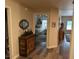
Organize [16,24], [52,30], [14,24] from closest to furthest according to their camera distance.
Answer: [14,24] < [16,24] < [52,30]

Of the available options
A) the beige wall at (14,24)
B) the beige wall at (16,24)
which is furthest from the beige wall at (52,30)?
the beige wall at (14,24)

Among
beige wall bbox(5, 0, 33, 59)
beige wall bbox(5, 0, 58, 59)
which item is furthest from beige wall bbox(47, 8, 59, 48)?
beige wall bbox(5, 0, 33, 59)

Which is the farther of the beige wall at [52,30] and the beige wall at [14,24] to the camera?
the beige wall at [52,30]

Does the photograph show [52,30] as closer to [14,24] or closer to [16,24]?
[16,24]

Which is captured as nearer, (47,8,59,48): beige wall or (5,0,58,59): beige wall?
(5,0,58,59): beige wall

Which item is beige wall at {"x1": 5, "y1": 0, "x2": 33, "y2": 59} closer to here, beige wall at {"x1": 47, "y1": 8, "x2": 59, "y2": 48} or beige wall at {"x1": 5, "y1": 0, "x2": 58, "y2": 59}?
beige wall at {"x1": 5, "y1": 0, "x2": 58, "y2": 59}

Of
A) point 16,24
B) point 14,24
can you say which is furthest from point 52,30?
point 14,24

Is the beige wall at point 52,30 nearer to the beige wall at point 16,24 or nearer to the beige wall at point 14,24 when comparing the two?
the beige wall at point 16,24
